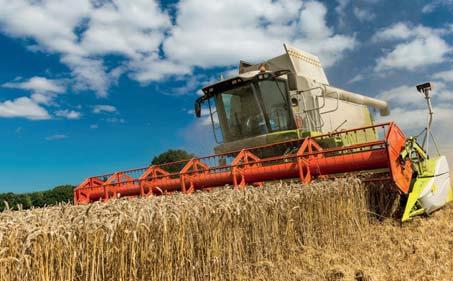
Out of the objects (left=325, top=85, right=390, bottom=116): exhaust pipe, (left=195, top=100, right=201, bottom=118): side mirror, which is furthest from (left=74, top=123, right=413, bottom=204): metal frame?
(left=325, top=85, right=390, bottom=116): exhaust pipe

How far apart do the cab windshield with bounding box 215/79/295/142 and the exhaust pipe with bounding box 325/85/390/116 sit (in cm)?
172

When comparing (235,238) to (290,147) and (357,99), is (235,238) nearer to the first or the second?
(290,147)

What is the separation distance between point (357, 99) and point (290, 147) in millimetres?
4784

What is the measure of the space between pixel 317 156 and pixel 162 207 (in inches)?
158

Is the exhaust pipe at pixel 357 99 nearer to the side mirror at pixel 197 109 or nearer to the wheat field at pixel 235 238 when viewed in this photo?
the side mirror at pixel 197 109

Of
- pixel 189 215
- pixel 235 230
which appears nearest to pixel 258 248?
pixel 235 230

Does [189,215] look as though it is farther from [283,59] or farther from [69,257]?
[283,59]

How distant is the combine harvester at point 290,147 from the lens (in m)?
5.96

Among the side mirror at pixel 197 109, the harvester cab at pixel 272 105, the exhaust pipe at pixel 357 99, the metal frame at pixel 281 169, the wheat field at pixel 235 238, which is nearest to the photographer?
the wheat field at pixel 235 238

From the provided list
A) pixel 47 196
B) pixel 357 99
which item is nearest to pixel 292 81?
pixel 357 99

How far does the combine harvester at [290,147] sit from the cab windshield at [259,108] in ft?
0.07

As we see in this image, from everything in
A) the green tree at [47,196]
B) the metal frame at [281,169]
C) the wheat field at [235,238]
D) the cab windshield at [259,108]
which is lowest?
the wheat field at [235,238]

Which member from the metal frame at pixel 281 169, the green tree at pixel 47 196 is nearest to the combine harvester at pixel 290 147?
the metal frame at pixel 281 169

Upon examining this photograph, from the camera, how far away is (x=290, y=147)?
8.01 meters
